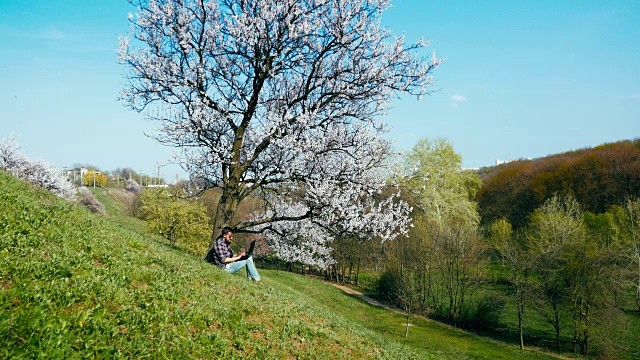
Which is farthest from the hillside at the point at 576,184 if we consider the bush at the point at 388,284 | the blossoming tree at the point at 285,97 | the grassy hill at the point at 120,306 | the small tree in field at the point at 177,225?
the grassy hill at the point at 120,306

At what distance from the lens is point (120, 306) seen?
519 cm

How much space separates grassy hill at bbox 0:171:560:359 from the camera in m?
4.23

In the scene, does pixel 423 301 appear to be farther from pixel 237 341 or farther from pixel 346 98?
pixel 237 341

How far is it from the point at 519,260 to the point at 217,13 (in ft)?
90.5

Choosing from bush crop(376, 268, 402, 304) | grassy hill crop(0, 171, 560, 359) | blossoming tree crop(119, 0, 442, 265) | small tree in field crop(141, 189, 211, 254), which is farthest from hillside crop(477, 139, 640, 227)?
grassy hill crop(0, 171, 560, 359)

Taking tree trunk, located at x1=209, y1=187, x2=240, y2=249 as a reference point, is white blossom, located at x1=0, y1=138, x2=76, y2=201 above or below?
above

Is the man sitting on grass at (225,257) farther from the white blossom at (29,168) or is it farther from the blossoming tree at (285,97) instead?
the white blossom at (29,168)

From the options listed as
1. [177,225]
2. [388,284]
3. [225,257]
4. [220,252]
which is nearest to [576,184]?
[388,284]

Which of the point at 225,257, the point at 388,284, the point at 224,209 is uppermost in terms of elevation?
the point at 224,209

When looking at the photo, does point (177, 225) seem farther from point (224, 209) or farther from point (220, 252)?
point (220, 252)

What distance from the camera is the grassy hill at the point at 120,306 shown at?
13.9 feet

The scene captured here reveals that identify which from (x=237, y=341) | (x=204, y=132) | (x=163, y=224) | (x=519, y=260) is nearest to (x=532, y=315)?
(x=519, y=260)

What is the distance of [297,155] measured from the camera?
1352 centimetres

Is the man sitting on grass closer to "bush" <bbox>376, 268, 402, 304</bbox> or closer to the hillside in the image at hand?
"bush" <bbox>376, 268, 402, 304</bbox>
